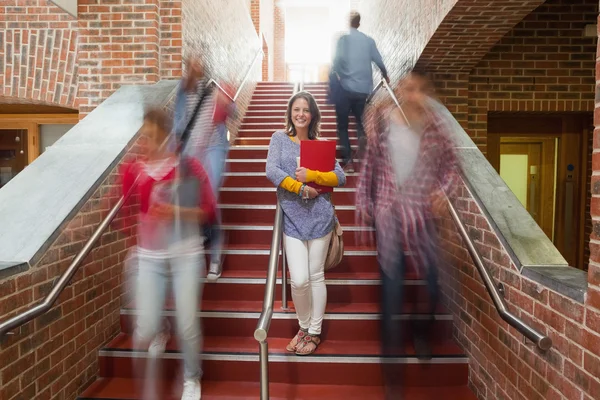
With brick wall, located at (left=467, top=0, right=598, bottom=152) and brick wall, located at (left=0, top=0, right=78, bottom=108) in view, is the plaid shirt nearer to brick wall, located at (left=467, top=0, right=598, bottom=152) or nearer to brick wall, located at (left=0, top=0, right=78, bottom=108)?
brick wall, located at (left=467, top=0, right=598, bottom=152)

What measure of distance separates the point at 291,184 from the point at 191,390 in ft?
4.25

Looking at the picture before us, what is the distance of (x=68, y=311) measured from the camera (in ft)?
8.36

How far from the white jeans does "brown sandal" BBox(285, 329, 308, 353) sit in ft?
0.54

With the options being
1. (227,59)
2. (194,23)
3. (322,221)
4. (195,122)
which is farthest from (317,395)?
(227,59)

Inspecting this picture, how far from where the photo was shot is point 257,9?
12453 millimetres

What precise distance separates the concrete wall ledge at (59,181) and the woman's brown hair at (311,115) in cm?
121

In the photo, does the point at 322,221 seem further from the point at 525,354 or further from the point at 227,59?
the point at 227,59

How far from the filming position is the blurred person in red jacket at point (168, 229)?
2.28m

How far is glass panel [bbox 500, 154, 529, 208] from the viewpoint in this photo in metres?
5.55

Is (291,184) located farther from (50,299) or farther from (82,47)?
(82,47)

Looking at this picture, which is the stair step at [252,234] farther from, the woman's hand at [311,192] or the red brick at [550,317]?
the red brick at [550,317]

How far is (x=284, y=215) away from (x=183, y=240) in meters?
0.64

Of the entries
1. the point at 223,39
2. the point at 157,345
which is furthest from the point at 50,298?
the point at 223,39

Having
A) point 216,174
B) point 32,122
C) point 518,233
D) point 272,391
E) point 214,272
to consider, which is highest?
point 32,122
